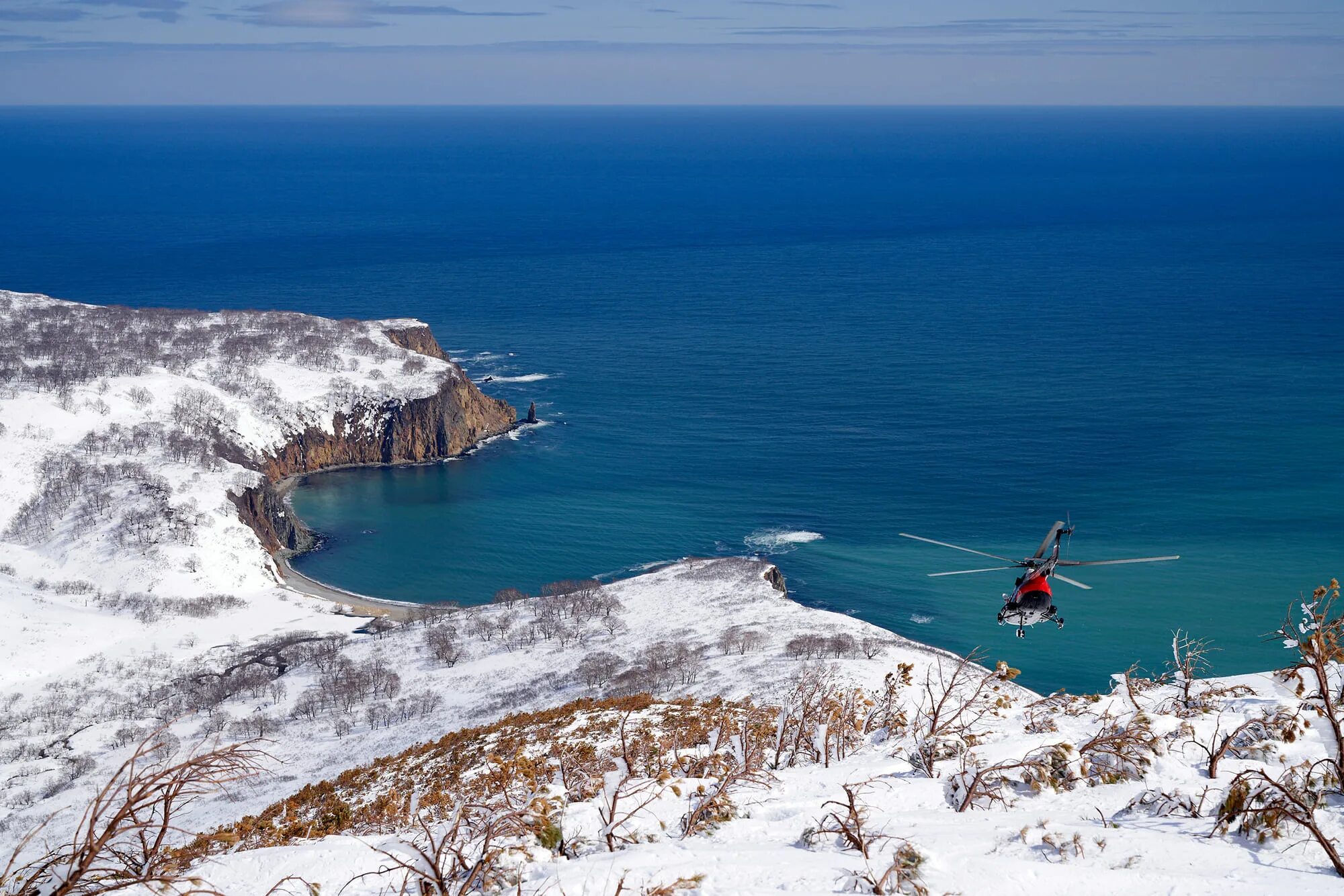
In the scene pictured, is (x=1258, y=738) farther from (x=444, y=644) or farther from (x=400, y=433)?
(x=400, y=433)

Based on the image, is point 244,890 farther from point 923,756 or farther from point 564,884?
point 923,756

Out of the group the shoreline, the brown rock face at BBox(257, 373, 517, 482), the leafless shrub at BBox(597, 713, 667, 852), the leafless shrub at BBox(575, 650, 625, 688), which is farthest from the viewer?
the brown rock face at BBox(257, 373, 517, 482)

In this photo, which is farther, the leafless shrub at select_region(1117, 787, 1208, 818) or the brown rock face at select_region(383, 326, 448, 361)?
the brown rock face at select_region(383, 326, 448, 361)

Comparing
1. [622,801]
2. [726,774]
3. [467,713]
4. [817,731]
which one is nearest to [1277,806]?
[726,774]

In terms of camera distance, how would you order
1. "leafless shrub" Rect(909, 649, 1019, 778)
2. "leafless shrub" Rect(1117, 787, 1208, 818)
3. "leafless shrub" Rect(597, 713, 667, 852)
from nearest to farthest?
"leafless shrub" Rect(597, 713, 667, 852)
"leafless shrub" Rect(1117, 787, 1208, 818)
"leafless shrub" Rect(909, 649, 1019, 778)

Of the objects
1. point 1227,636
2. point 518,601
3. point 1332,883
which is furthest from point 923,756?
point 1227,636

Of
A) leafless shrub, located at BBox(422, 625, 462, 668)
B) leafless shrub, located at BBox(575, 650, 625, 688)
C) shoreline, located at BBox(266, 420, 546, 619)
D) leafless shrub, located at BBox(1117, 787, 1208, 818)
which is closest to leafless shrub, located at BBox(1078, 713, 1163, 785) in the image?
leafless shrub, located at BBox(1117, 787, 1208, 818)

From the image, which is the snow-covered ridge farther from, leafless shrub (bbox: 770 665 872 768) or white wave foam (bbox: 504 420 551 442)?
leafless shrub (bbox: 770 665 872 768)
